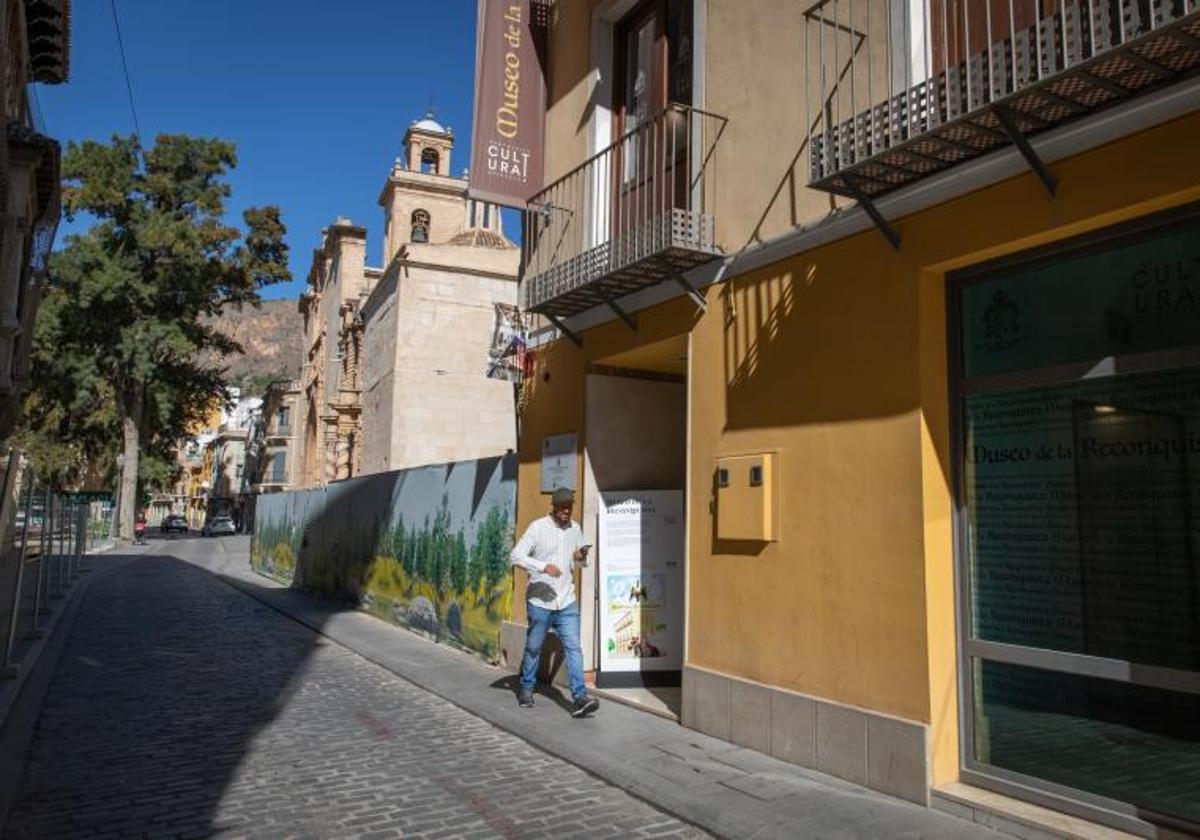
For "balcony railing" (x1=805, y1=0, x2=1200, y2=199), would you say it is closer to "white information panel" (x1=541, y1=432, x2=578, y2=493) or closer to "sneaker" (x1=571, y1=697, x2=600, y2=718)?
"white information panel" (x1=541, y1=432, x2=578, y2=493)

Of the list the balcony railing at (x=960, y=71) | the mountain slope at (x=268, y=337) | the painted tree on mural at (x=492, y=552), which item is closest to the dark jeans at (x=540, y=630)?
the painted tree on mural at (x=492, y=552)

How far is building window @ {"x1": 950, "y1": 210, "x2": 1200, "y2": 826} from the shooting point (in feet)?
13.4

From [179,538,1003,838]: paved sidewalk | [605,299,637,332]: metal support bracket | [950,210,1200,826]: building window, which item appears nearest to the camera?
[950,210,1200,826]: building window

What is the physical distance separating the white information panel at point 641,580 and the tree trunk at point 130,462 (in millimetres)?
39858

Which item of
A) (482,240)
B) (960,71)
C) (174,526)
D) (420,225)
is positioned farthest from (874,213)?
(174,526)

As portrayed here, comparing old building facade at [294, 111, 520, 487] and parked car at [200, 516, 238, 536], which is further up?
old building facade at [294, 111, 520, 487]

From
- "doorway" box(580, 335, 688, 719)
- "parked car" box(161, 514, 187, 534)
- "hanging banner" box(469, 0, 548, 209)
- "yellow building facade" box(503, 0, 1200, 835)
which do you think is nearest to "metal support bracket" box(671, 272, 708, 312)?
"yellow building facade" box(503, 0, 1200, 835)

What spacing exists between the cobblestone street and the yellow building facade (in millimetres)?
1518

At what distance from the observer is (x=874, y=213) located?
516cm

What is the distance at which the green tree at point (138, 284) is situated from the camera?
1542 inches

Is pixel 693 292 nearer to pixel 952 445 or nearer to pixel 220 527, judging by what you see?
pixel 952 445

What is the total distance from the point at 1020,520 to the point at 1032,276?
136 cm

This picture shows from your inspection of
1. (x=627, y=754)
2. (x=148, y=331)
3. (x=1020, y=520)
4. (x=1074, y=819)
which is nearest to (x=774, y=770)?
(x=627, y=754)

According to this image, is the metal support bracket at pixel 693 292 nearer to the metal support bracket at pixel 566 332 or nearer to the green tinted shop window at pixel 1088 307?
the metal support bracket at pixel 566 332
